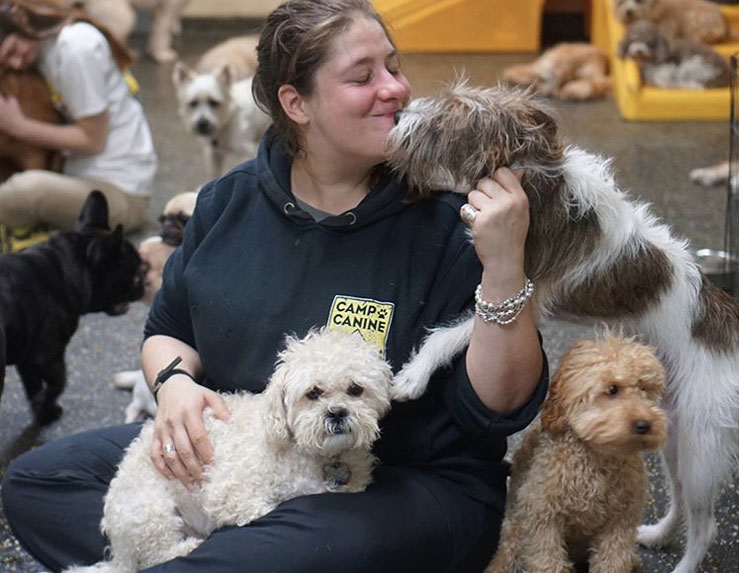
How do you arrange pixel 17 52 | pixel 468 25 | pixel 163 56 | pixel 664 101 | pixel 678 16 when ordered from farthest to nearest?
pixel 163 56 < pixel 468 25 < pixel 678 16 < pixel 664 101 < pixel 17 52

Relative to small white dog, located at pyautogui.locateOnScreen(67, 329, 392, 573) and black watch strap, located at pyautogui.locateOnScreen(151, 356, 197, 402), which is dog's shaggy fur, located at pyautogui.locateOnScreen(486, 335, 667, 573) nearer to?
small white dog, located at pyautogui.locateOnScreen(67, 329, 392, 573)

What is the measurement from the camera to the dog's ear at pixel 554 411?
69.1 inches

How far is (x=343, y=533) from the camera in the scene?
168cm

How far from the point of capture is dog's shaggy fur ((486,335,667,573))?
66.1 inches

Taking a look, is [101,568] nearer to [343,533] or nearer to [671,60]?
[343,533]

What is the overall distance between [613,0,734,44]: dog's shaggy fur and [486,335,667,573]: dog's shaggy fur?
13.2 ft

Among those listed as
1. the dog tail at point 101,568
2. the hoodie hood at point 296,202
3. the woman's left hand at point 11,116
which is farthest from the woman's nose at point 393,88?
the woman's left hand at point 11,116

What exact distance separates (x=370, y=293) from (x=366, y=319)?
5 centimetres

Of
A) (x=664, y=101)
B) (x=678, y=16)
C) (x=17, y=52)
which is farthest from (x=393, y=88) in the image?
(x=678, y=16)

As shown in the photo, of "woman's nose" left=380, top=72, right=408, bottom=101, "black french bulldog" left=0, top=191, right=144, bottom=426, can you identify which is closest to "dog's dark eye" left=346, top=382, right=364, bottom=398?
"woman's nose" left=380, top=72, right=408, bottom=101

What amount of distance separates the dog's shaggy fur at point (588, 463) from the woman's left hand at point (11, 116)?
2.54 meters

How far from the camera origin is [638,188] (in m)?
4.27

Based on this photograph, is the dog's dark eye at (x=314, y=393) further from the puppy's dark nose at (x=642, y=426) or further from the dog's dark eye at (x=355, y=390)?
the puppy's dark nose at (x=642, y=426)

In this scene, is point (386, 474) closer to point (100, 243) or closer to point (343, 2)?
point (343, 2)
